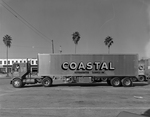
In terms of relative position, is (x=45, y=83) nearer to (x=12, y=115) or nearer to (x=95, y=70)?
(x=95, y=70)

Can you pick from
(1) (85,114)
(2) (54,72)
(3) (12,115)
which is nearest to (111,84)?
(2) (54,72)

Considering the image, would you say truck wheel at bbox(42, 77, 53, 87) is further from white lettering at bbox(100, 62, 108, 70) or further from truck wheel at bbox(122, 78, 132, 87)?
truck wheel at bbox(122, 78, 132, 87)

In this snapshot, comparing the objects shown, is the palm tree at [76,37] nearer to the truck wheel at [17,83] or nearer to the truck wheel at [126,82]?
the truck wheel at [126,82]

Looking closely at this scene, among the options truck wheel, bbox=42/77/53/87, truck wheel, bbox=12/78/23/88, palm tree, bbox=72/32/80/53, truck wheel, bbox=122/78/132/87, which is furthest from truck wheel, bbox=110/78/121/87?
palm tree, bbox=72/32/80/53

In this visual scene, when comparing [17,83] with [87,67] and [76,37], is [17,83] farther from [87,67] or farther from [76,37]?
[76,37]

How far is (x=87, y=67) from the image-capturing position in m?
16.1

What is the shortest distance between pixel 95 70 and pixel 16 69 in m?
8.08

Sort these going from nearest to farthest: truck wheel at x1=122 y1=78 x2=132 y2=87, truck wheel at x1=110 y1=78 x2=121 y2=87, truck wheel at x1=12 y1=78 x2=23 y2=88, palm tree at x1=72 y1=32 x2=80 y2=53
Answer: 1. truck wheel at x1=12 y1=78 x2=23 y2=88
2. truck wheel at x1=122 y1=78 x2=132 y2=87
3. truck wheel at x1=110 y1=78 x2=121 y2=87
4. palm tree at x1=72 y1=32 x2=80 y2=53

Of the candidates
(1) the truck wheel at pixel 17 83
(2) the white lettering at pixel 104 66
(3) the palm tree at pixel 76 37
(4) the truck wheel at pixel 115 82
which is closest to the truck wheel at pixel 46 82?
(1) the truck wheel at pixel 17 83

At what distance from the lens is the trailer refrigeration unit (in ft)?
52.7

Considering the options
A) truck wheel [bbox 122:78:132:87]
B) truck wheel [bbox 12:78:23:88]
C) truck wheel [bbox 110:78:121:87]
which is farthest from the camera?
truck wheel [bbox 110:78:121:87]

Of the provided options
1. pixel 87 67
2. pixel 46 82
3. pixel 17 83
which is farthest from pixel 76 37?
pixel 17 83

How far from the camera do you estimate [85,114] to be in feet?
21.2

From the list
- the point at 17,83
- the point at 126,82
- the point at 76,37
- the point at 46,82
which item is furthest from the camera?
the point at 76,37
